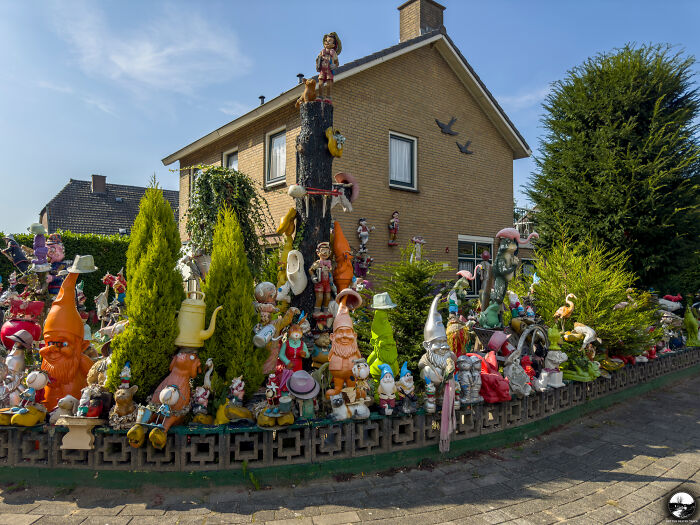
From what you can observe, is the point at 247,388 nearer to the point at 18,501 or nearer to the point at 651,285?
the point at 18,501

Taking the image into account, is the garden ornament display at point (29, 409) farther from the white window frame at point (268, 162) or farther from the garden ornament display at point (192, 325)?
the white window frame at point (268, 162)

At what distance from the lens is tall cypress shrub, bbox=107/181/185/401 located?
3764mm

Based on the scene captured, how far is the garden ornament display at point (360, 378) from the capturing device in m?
4.02

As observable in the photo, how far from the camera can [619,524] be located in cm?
321

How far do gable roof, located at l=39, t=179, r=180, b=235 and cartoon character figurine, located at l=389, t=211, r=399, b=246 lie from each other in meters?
15.9

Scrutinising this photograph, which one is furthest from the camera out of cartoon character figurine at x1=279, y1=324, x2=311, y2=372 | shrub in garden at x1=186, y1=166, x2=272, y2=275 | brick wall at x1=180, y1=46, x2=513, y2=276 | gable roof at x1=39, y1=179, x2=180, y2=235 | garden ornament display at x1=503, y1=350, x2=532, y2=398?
gable roof at x1=39, y1=179, x2=180, y2=235

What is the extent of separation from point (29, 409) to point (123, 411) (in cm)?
89

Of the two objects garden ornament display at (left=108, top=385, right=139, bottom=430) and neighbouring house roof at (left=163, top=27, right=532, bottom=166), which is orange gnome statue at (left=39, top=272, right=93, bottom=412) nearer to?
garden ornament display at (left=108, top=385, right=139, bottom=430)

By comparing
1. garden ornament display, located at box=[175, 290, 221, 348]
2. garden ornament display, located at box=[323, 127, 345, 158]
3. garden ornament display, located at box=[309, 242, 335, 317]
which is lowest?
garden ornament display, located at box=[175, 290, 221, 348]

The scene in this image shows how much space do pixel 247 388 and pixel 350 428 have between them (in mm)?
1139

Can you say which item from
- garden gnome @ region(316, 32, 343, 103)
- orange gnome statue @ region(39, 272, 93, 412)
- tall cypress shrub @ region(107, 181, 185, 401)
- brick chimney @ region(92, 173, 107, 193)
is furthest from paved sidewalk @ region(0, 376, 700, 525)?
brick chimney @ region(92, 173, 107, 193)

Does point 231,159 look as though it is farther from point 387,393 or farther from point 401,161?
point 387,393

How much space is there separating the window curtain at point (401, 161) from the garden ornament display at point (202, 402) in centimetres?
814


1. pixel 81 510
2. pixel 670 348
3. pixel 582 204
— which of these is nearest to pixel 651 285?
pixel 670 348
